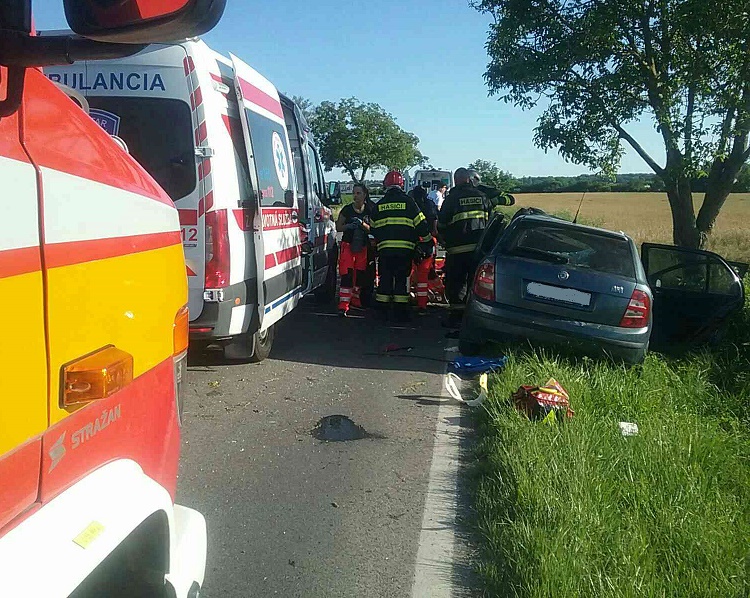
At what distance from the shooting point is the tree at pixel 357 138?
5409 centimetres

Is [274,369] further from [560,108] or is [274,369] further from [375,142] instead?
[375,142]

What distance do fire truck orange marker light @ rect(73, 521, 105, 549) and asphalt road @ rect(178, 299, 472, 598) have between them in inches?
77.1

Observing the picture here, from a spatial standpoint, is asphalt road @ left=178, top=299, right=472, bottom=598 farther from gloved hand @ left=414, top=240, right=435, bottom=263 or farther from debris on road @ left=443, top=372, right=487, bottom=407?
gloved hand @ left=414, top=240, right=435, bottom=263

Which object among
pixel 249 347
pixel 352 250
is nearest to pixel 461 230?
pixel 352 250

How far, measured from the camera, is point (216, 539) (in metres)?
3.80

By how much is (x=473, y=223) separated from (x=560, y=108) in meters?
2.44

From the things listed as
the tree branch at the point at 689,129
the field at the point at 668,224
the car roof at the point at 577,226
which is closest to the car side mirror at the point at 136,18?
the car roof at the point at 577,226

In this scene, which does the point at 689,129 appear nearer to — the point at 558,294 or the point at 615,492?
the point at 558,294

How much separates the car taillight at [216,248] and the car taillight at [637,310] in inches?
137

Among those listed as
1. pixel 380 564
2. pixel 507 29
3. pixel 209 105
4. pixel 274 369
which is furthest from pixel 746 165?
pixel 380 564

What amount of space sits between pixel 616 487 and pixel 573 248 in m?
3.24

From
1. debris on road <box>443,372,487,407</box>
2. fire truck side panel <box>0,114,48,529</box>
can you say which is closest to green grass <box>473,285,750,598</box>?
debris on road <box>443,372,487,407</box>

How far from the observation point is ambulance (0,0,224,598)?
4.46 ft

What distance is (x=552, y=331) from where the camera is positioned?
6.78m
